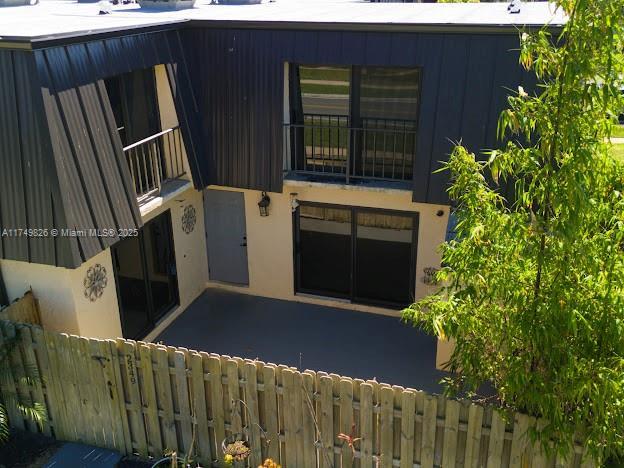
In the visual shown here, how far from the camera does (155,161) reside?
11.4m

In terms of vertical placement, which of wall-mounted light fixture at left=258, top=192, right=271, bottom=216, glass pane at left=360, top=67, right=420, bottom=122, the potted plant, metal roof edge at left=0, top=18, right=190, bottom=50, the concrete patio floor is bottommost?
the concrete patio floor

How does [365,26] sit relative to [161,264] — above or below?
above

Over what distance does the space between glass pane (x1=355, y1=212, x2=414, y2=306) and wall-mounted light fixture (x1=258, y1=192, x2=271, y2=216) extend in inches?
78.3

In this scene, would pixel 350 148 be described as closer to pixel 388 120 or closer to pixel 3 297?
pixel 388 120

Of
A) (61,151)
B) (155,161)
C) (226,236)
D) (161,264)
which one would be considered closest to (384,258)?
(226,236)

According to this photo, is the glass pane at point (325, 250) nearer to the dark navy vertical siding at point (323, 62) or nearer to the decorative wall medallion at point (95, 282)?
the dark navy vertical siding at point (323, 62)

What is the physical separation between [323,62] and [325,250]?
13.4 ft

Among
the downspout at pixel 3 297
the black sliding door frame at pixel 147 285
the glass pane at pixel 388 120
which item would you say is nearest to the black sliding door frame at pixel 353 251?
the glass pane at pixel 388 120

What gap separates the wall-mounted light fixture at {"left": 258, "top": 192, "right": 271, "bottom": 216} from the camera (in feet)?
43.0

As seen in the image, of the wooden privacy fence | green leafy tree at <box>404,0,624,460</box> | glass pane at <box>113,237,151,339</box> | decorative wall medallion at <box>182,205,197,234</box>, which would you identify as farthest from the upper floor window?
the wooden privacy fence

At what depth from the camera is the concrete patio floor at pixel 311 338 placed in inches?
448

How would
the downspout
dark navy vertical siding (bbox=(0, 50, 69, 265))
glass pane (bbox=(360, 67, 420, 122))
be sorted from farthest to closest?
1. glass pane (bbox=(360, 67, 420, 122))
2. the downspout
3. dark navy vertical siding (bbox=(0, 50, 69, 265))

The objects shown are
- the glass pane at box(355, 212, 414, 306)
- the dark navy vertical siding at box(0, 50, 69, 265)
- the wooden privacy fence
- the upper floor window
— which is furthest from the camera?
the glass pane at box(355, 212, 414, 306)

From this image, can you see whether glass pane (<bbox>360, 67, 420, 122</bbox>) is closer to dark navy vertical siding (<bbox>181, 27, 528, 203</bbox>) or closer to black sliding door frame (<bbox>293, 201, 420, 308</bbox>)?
dark navy vertical siding (<bbox>181, 27, 528, 203</bbox>)
